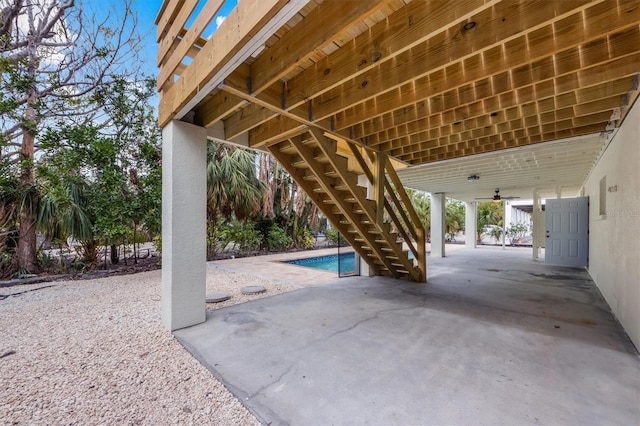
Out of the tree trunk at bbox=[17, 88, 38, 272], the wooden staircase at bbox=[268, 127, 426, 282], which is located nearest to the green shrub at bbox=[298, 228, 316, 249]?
the wooden staircase at bbox=[268, 127, 426, 282]

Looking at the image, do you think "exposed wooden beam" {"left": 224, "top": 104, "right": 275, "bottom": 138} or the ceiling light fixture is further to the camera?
"exposed wooden beam" {"left": 224, "top": 104, "right": 275, "bottom": 138}

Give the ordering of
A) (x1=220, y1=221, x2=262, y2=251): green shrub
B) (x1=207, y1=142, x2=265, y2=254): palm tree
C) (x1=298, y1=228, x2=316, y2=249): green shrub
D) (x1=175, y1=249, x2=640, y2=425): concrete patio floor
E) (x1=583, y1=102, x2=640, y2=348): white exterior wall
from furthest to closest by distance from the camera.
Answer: (x1=298, y1=228, x2=316, y2=249): green shrub
(x1=220, y1=221, x2=262, y2=251): green shrub
(x1=207, y1=142, x2=265, y2=254): palm tree
(x1=583, y1=102, x2=640, y2=348): white exterior wall
(x1=175, y1=249, x2=640, y2=425): concrete patio floor

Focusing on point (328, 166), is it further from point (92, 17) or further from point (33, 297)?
point (92, 17)

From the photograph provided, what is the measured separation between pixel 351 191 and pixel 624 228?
3.22m

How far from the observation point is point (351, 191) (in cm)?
389

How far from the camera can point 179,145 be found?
10.0ft

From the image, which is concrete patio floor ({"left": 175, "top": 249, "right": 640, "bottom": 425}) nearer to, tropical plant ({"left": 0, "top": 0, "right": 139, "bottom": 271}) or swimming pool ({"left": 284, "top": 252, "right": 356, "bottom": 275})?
swimming pool ({"left": 284, "top": 252, "right": 356, "bottom": 275})

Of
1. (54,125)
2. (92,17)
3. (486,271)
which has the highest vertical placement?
(92,17)

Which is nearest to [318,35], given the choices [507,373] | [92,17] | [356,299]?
[507,373]

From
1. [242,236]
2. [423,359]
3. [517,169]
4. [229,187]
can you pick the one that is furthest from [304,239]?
[423,359]

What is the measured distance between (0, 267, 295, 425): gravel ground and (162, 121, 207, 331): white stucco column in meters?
0.36

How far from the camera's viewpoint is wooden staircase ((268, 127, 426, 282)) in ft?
12.5

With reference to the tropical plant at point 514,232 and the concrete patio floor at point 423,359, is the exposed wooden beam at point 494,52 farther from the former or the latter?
the tropical plant at point 514,232

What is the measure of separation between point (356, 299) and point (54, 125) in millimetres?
6994
